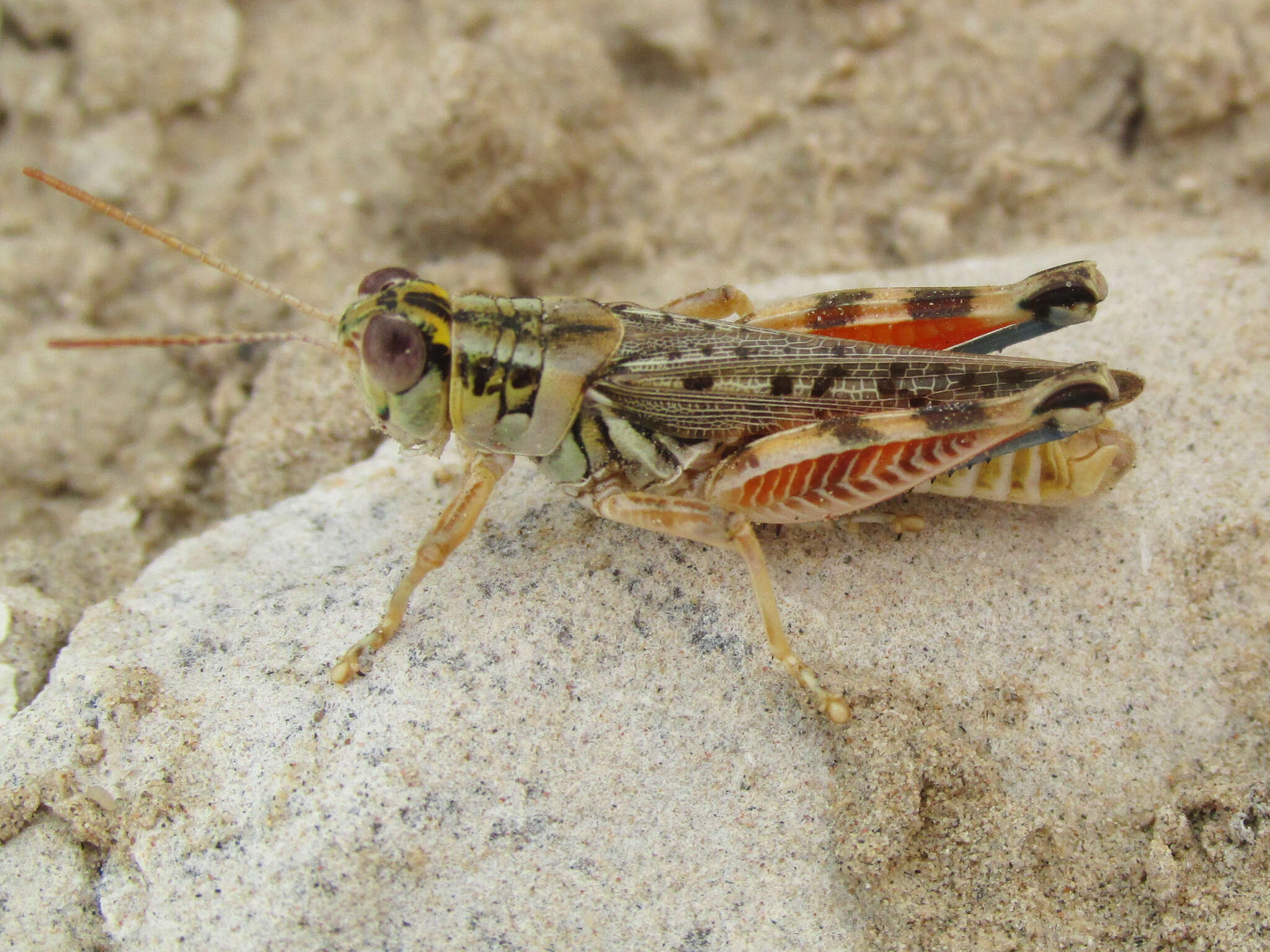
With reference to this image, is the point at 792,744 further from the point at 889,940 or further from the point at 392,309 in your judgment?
the point at 392,309

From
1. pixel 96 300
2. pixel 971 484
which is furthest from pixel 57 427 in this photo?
pixel 971 484

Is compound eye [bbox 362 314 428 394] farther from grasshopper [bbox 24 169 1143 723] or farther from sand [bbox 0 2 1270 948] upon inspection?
sand [bbox 0 2 1270 948]

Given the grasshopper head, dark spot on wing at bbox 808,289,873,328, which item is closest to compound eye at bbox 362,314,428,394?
the grasshopper head

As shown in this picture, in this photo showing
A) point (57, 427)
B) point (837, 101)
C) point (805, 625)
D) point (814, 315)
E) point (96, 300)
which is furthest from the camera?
point (837, 101)

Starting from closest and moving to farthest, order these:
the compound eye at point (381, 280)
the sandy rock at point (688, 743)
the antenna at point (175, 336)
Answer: the sandy rock at point (688, 743)
the antenna at point (175, 336)
the compound eye at point (381, 280)

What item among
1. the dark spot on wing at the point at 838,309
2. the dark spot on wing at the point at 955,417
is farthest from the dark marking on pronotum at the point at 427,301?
the dark spot on wing at the point at 955,417

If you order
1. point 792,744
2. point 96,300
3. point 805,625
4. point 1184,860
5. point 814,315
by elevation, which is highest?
point 96,300

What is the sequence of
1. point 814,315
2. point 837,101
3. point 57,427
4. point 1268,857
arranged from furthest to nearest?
point 837,101
point 57,427
point 814,315
point 1268,857

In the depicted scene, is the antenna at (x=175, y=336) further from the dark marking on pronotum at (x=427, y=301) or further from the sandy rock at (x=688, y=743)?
the sandy rock at (x=688, y=743)
